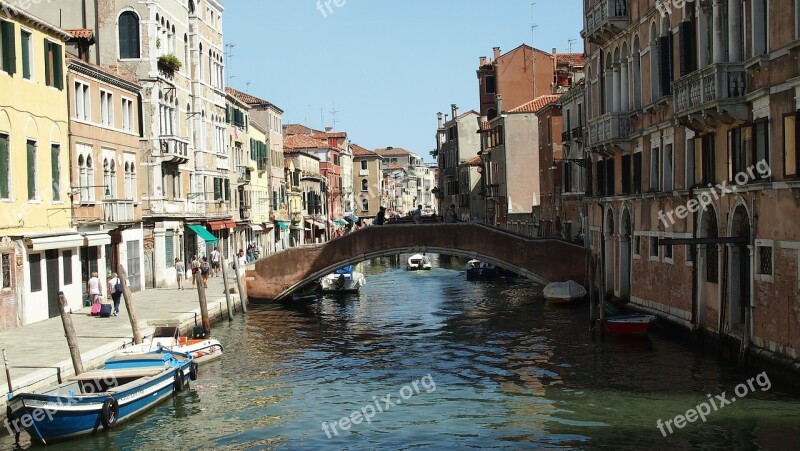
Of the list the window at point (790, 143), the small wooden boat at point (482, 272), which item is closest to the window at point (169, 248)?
the small wooden boat at point (482, 272)

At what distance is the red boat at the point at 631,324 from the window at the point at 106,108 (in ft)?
53.0

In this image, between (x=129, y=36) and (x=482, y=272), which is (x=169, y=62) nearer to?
(x=129, y=36)

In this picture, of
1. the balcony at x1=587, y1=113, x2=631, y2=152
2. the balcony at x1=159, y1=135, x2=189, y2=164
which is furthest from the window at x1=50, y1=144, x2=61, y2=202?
the balcony at x1=587, y1=113, x2=631, y2=152

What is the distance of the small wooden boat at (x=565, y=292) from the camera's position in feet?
113

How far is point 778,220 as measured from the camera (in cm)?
1766

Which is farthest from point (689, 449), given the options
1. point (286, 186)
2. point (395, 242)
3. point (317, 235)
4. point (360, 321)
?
Result: point (317, 235)

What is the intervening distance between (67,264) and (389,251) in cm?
1267

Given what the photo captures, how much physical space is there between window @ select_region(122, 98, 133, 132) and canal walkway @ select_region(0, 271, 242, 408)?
5.44 meters

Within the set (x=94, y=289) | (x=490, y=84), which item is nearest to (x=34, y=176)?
(x=94, y=289)

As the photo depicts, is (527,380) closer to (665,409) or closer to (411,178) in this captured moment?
(665,409)

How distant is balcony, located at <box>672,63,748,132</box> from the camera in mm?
19203

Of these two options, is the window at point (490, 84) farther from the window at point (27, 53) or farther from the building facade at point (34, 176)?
the window at point (27, 53)

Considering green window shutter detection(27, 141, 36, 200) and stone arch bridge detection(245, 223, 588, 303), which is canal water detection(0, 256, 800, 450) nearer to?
stone arch bridge detection(245, 223, 588, 303)

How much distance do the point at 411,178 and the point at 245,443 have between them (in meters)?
140
